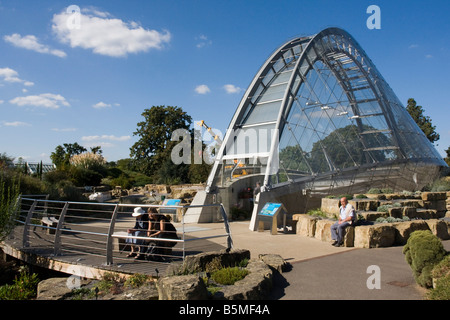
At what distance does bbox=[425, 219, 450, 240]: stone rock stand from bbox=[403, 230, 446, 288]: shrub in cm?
469

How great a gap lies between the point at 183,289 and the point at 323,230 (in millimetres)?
7033

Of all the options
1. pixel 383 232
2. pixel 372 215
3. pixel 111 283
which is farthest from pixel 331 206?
pixel 111 283

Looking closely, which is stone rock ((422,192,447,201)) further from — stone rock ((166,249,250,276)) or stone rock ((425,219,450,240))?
stone rock ((166,249,250,276))

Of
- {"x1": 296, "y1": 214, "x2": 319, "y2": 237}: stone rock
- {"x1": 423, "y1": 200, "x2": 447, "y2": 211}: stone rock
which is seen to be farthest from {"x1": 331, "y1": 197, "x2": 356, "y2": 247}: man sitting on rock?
{"x1": 423, "y1": 200, "x2": 447, "y2": 211}: stone rock

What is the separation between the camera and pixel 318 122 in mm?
19828

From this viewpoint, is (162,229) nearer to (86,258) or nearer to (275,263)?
(86,258)

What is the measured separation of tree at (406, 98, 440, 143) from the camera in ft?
170

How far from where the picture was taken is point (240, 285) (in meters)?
5.48

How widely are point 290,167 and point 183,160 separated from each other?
32773 millimetres

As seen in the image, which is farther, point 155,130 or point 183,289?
point 155,130

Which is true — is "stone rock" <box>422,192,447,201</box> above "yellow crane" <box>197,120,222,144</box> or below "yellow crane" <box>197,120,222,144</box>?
below

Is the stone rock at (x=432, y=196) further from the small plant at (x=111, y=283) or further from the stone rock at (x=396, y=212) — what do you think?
the small plant at (x=111, y=283)

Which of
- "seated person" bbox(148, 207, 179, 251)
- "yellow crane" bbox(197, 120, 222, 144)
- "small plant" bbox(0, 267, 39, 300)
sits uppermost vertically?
"yellow crane" bbox(197, 120, 222, 144)

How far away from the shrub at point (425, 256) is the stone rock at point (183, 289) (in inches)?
142
